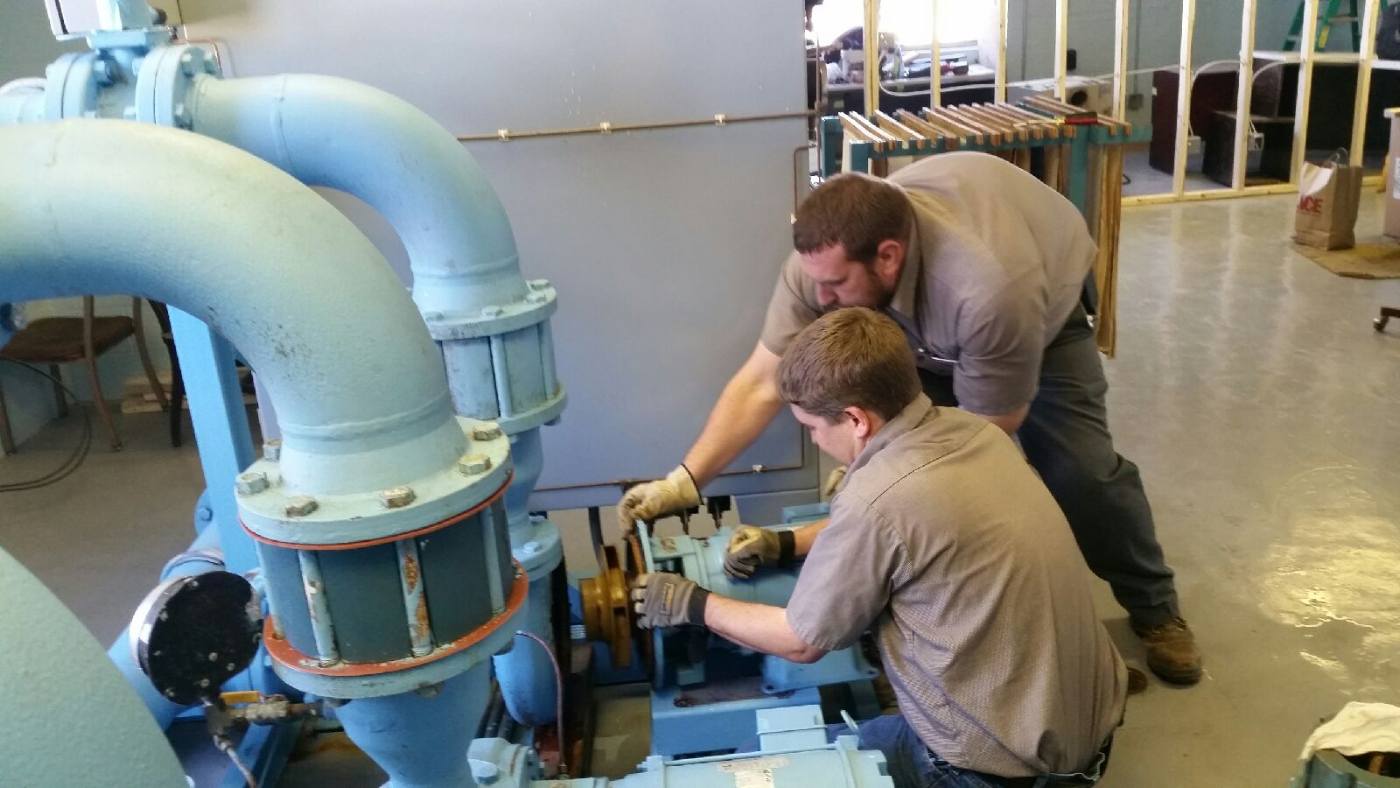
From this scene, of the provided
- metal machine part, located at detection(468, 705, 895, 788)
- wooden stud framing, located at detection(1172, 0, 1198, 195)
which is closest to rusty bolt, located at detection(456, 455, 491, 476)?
metal machine part, located at detection(468, 705, 895, 788)

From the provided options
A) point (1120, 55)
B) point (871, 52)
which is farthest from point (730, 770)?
point (1120, 55)

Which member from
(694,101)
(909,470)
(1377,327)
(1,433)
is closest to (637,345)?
(694,101)

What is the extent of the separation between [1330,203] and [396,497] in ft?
18.4

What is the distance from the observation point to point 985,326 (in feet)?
6.15

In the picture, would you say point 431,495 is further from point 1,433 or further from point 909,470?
point 1,433

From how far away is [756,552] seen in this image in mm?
1905

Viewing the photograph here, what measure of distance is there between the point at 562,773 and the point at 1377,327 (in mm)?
3850

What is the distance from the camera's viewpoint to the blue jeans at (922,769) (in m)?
1.53

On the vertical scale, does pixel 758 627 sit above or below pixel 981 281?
below

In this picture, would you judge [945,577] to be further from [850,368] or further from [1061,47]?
[1061,47]

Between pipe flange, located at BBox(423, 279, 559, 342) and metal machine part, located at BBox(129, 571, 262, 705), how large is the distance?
0.62 metres

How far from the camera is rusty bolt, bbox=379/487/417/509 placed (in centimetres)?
92

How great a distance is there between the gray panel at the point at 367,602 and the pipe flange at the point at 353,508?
0.03m

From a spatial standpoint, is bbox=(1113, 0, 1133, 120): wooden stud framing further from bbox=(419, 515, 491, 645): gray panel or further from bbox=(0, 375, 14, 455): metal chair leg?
bbox=(419, 515, 491, 645): gray panel
